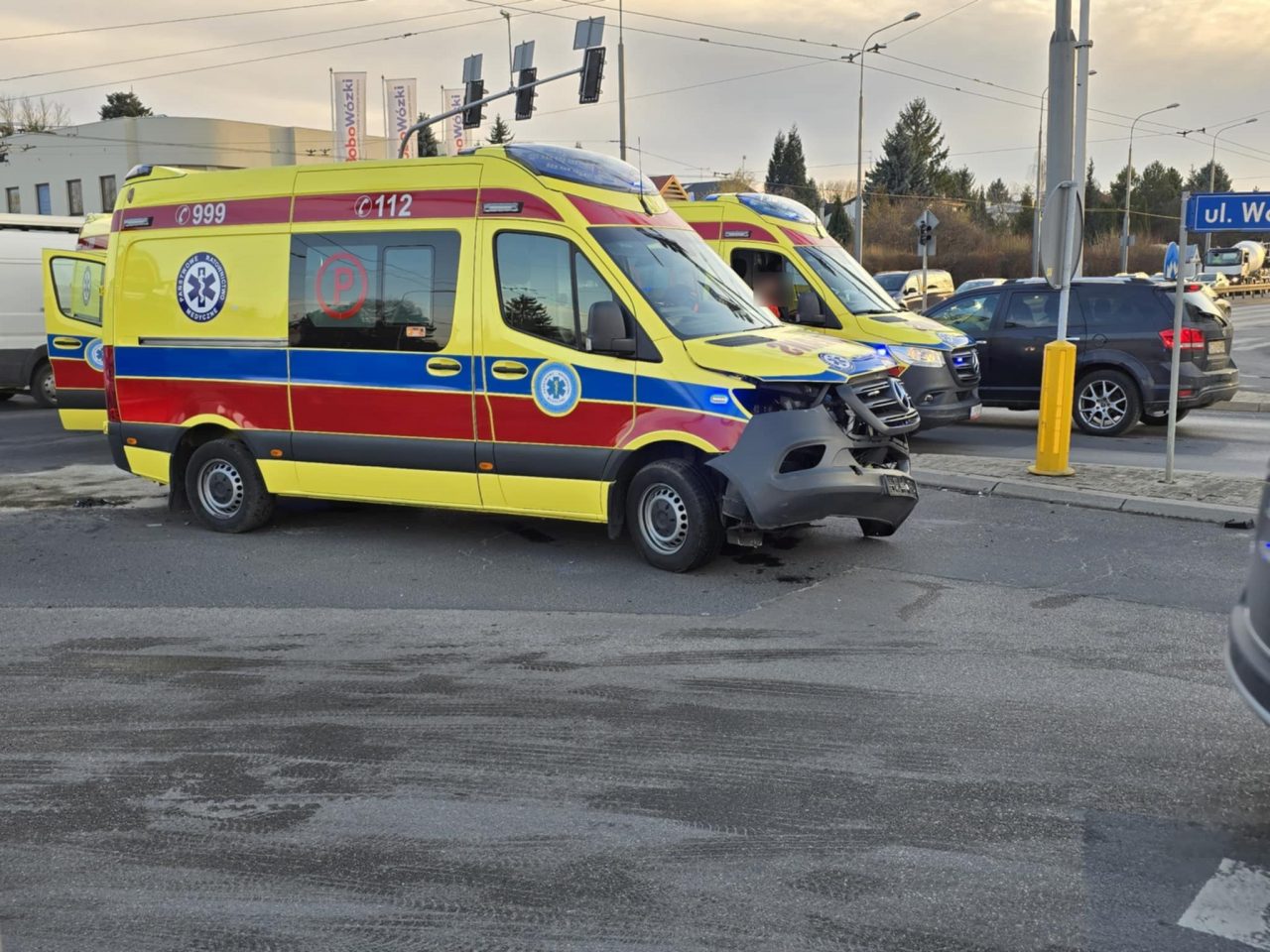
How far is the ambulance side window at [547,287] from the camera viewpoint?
734 cm

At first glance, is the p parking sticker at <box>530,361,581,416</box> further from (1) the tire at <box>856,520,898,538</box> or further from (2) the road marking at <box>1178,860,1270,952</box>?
(2) the road marking at <box>1178,860,1270,952</box>

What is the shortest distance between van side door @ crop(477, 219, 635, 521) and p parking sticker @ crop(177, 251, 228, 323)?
222 centimetres

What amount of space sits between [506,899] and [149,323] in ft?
22.2

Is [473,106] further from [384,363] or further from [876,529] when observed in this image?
[876,529]

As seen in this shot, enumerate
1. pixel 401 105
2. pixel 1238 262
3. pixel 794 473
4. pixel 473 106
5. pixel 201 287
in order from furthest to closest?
pixel 1238 262, pixel 401 105, pixel 473 106, pixel 201 287, pixel 794 473

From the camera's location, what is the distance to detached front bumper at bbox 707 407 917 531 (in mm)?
6836

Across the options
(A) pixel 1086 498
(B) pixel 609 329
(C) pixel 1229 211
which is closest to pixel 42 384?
(B) pixel 609 329

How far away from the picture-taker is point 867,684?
524cm

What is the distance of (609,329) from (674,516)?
1185 millimetres

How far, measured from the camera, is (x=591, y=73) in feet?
78.6

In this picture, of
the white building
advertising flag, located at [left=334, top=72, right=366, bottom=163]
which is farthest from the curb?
the white building

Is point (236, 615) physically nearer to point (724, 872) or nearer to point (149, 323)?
point (149, 323)

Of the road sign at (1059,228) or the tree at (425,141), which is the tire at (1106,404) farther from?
the tree at (425,141)

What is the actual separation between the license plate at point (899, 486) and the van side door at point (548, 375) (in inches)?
63.5
